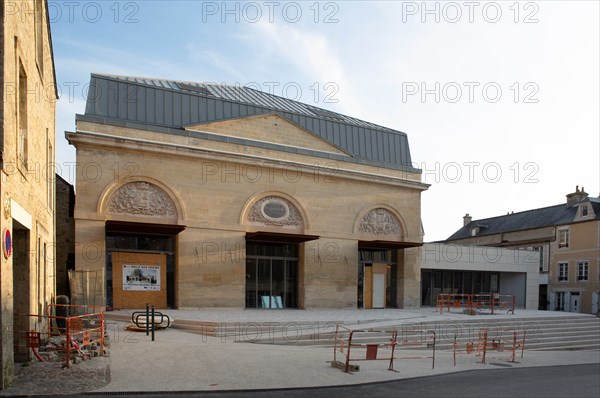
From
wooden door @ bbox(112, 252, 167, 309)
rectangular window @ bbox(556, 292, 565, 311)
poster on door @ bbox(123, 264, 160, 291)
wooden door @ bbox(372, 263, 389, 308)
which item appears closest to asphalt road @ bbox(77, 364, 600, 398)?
wooden door @ bbox(112, 252, 167, 309)

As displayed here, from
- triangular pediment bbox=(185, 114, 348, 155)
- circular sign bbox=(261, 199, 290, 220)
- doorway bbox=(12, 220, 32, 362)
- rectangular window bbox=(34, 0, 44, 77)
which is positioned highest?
rectangular window bbox=(34, 0, 44, 77)

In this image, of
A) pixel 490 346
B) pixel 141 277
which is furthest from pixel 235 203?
pixel 490 346

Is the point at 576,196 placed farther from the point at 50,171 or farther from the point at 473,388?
the point at 50,171

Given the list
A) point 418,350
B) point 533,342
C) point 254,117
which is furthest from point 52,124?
point 533,342

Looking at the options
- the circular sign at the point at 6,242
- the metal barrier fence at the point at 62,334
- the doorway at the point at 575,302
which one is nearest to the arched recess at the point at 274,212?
the metal barrier fence at the point at 62,334

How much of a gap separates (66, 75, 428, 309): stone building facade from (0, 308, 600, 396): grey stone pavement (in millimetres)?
4767

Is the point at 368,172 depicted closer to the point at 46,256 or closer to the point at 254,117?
the point at 254,117

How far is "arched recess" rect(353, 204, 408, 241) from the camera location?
1079 inches

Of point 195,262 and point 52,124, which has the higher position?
point 52,124

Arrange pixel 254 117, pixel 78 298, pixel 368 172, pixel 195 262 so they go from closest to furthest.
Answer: pixel 78 298 < pixel 195 262 < pixel 254 117 < pixel 368 172

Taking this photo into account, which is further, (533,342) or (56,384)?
(533,342)

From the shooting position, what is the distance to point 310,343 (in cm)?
1642

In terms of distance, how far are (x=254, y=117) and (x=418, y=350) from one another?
13.5 metres

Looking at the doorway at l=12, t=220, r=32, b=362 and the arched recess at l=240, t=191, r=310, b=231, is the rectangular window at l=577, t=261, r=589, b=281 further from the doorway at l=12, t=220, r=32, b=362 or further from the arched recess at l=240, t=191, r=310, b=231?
the doorway at l=12, t=220, r=32, b=362
